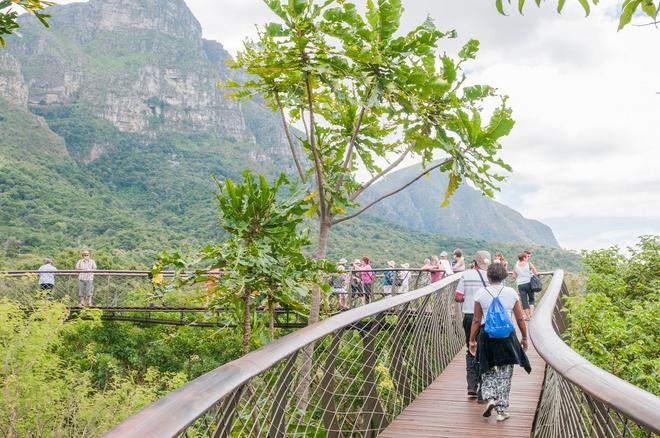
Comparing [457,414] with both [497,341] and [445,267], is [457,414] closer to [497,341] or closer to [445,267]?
[497,341]

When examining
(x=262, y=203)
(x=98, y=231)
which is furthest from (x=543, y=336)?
(x=98, y=231)

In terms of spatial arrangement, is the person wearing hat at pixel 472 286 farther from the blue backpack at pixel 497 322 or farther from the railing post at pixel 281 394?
the railing post at pixel 281 394

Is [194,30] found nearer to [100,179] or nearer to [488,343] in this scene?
[100,179]

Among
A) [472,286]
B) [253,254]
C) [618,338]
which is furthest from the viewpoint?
[618,338]

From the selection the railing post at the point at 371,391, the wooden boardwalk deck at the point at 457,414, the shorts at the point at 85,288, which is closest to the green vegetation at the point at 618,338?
the wooden boardwalk deck at the point at 457,414

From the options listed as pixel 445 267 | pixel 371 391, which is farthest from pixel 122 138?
pixel 371 391

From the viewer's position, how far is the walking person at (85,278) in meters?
12.5

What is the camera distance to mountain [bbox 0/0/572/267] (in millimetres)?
44719

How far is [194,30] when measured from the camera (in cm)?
12875

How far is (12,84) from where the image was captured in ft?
259

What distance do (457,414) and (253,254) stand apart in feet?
6.35

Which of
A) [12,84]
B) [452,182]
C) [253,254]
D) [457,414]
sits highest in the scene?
[12,84]

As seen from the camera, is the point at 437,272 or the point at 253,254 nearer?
the point at 253,254

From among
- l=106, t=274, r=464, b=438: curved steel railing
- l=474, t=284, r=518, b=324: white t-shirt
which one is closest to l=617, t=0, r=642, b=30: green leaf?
l=106, t=274, r=464, b=438: curved steel railing
